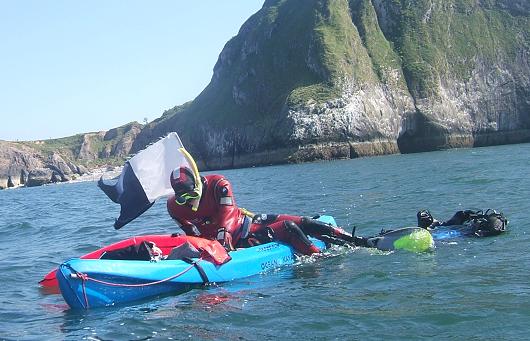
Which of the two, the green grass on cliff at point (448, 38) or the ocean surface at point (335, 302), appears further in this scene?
the green grass on cliff at point (448, 38)

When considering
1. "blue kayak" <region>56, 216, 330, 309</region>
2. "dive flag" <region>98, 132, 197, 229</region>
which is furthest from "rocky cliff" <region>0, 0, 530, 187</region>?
"blue kayak" <region>56, 216, 330, 309</region>

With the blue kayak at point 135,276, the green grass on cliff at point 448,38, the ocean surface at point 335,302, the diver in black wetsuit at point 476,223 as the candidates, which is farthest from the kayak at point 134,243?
the green grass on cliff at point 448,38

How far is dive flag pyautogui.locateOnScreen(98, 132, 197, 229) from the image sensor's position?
12281 millimetres

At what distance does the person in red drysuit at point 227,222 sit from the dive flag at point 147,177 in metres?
0.42

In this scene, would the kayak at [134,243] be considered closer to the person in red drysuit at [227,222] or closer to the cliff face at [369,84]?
the person in red drysuit at [227,222]

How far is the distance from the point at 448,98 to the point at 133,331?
9354 cm

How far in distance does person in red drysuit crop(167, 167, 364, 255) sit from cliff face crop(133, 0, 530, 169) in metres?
70.5

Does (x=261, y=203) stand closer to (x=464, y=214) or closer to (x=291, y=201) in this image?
(x=291, y=201)

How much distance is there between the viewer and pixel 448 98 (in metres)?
95.6

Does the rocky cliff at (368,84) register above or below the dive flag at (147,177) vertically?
above

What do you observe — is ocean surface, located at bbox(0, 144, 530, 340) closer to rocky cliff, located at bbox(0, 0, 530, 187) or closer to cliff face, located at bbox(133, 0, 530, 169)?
rocky cliff, located at bbox(0, 0, 530, 187)

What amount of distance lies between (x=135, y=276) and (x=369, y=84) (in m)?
90.4

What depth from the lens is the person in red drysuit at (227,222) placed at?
11.9 m

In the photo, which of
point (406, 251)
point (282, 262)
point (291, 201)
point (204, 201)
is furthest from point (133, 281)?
point (291, 201)
